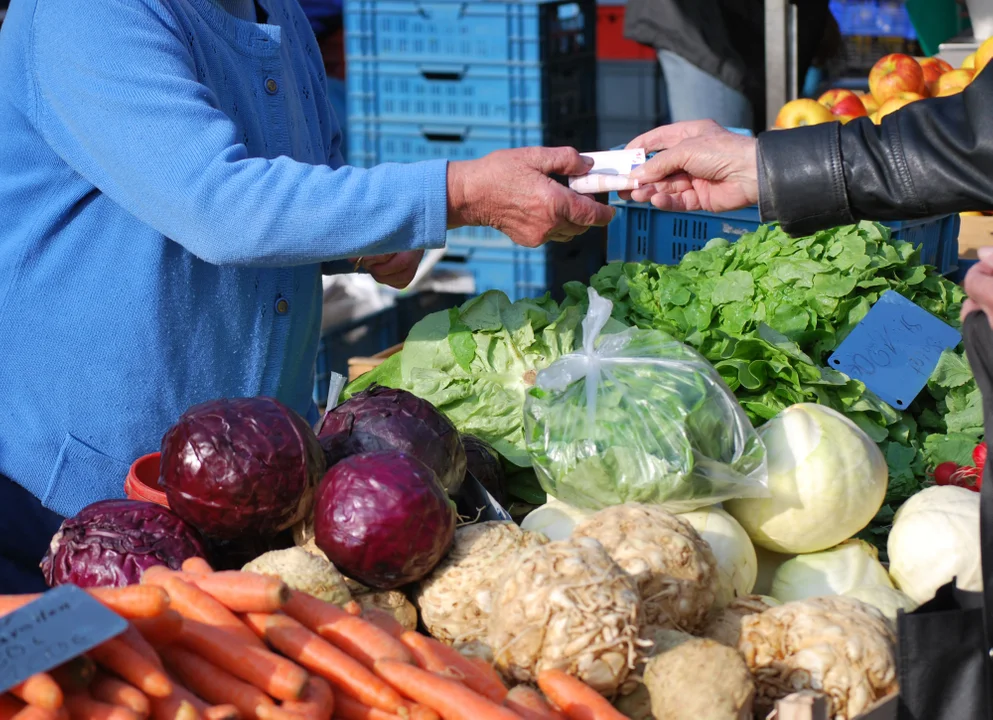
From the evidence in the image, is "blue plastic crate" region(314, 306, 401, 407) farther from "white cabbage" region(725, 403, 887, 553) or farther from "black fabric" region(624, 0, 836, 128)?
"white cabbage" region(725, 403, 887, 553)

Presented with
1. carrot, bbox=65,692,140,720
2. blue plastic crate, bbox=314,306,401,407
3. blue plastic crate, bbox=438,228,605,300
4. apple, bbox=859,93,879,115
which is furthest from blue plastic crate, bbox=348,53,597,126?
carrot, bbox=65,692,140,720

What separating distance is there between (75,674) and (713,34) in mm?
5011

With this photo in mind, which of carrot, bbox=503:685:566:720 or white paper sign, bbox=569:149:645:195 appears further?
white paper sign, bbox=569:149:645:195

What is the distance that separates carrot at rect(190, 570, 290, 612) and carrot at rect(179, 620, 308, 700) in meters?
0.05

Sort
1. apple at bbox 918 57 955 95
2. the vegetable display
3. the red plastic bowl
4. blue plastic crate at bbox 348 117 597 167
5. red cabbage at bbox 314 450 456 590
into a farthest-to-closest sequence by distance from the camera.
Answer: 1. blue plastic crate at bbox 348 117 597 167
2. apple at bbox 918 57 955 95
3. the vegetable display
4. the red plastic bowl
5. red cabbage at bbox 314 450 456 590

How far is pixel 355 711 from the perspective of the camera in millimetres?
1477

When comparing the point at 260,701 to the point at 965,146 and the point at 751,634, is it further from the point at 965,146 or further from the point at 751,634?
the point at 965,146

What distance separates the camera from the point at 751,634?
1.70 meters

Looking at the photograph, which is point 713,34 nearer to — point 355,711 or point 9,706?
point 355,711

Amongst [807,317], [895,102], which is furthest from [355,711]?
[895,102]

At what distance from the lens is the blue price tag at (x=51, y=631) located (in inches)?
48.1

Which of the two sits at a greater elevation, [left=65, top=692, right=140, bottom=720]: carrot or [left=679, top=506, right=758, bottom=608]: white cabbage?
[left=65, top=692, right=140, bottom=720]: carrot

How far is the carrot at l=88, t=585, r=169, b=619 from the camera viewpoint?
138 centimetres

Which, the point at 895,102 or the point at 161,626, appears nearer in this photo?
the point at 161,626
